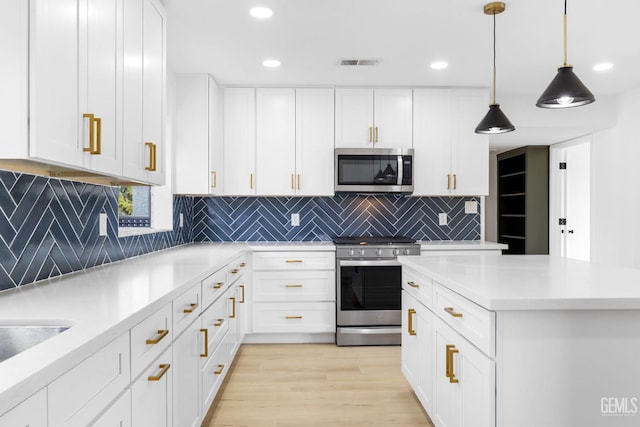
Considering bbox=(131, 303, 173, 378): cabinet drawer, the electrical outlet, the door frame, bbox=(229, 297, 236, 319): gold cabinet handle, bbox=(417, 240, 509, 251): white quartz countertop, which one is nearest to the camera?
bbox=(131, 303, 173, 378): cabinet drawer

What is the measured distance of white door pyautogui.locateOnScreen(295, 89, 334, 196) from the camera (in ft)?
13.5

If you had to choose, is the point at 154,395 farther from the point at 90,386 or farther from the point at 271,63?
the point at 271,63

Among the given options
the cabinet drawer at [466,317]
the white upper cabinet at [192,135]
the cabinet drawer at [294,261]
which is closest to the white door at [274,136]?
the white upper cabinet at [192,135]

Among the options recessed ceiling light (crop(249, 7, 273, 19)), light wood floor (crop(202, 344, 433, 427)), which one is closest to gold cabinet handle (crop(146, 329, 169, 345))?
light wood floor (crop(202, 344, 433, 427))

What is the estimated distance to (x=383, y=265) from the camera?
3.88m

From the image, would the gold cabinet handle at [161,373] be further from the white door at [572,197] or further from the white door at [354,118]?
the white door at [572,197]

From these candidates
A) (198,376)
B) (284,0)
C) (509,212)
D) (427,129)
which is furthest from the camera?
(509,212)

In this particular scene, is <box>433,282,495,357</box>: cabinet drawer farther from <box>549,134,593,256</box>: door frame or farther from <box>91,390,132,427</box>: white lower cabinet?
<box>549,134,593,256</box>: door frame

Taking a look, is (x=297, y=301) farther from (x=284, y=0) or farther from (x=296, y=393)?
(x=284, y=0)

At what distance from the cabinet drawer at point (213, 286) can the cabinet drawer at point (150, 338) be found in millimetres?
587

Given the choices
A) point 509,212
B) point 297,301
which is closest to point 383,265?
point 297,301

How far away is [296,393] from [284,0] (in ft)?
7.84

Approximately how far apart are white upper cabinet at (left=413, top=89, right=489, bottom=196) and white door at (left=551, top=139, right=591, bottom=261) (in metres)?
2.10

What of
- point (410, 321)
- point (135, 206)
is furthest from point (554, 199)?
point (135, 206)
